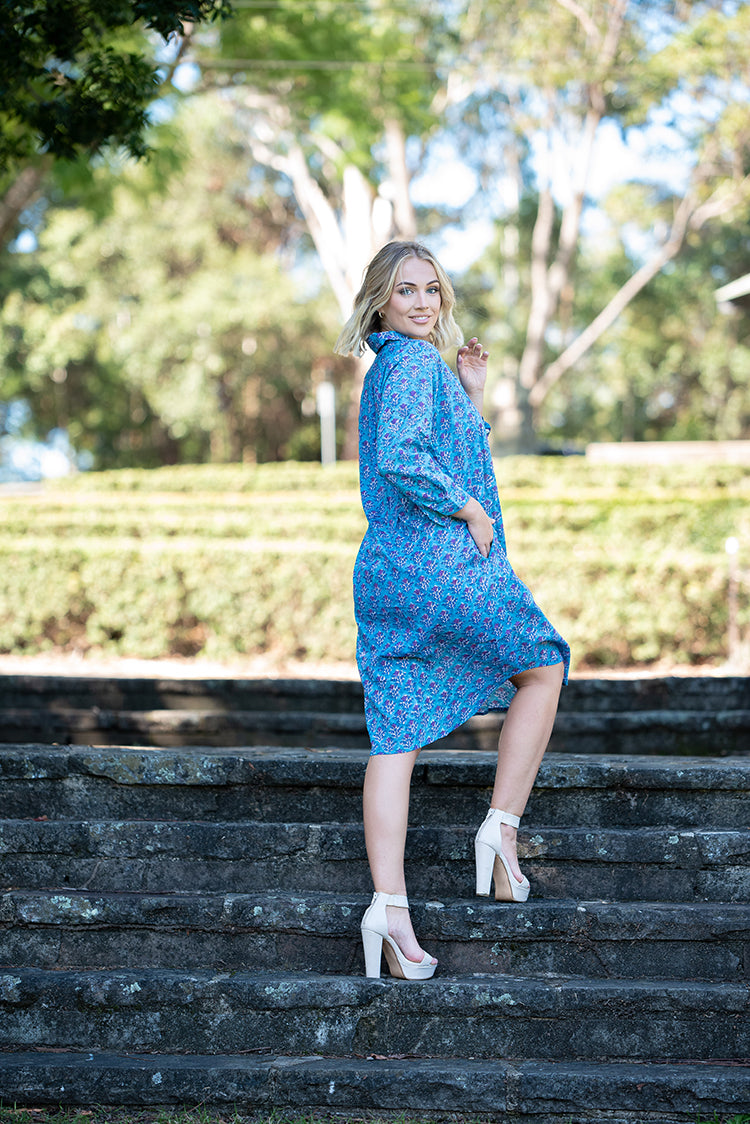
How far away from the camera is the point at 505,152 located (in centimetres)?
3178

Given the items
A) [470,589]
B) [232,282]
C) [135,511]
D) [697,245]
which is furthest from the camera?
[697,245]

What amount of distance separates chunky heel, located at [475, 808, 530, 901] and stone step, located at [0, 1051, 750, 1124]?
42 centimetres

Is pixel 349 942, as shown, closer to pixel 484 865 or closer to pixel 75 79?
pixel 484 865

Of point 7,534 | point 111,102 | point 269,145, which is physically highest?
point 269,145

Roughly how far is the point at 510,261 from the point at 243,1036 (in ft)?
111

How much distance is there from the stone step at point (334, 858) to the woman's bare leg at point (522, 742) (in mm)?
227

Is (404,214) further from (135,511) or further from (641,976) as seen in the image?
(641,976)

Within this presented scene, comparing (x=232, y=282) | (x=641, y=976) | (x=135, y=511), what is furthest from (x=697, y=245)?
(x=641, y=976)

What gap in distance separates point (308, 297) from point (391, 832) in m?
28.1

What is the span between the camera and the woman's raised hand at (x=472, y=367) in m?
3.13

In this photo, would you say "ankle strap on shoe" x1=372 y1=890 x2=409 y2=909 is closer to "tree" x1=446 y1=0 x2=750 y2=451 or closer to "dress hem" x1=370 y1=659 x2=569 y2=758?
"dress hem" x1=370 y1=659 x2=569 y2=758

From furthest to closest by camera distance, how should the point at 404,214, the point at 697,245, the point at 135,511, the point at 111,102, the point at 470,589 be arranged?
the point at 697,245, the point at 404,214, the point at 135,511, the point at 111,102, the point at 470,589

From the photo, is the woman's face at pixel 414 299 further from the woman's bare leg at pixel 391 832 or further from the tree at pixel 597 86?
the tree at pixel 597 86

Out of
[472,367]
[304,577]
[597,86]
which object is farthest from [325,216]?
[472,367]
